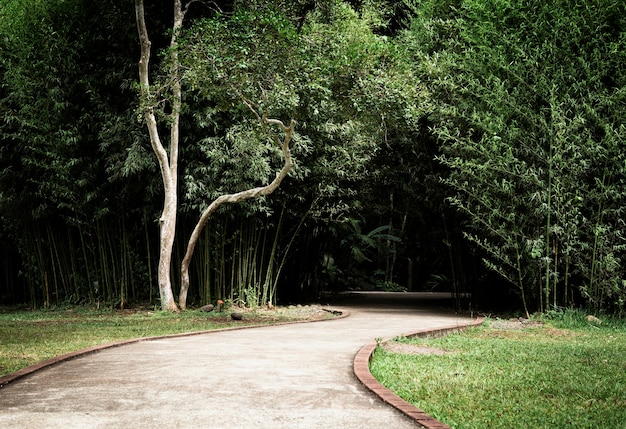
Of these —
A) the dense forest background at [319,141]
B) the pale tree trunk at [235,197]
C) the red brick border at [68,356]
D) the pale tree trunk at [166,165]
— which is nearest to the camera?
the red brick border at [68,356]

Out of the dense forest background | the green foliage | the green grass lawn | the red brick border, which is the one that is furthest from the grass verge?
the green foliage

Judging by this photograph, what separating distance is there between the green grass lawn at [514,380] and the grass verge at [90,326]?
2712 millimetres

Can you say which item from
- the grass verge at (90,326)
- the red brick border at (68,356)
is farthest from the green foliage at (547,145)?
the red brick border at (68,356)

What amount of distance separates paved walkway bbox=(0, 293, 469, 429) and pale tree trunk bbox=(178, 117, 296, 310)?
3606 millimetres

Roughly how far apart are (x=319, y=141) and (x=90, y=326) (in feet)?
15.5

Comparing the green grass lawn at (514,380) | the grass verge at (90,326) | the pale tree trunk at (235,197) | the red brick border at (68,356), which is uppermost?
the pale tree trunk at (235,197)

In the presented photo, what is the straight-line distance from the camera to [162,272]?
11.2 m

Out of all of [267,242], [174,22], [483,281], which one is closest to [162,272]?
[267,242]

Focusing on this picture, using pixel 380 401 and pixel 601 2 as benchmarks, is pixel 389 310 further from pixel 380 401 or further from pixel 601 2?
pixel 380 401

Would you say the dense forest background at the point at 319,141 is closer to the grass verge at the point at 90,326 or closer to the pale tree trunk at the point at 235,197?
the pale tree trunk at the point at 235,197

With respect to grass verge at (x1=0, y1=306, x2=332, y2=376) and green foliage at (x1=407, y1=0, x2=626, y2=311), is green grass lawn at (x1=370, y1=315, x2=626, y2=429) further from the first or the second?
grass verge at (x1=0, y1=306, x2=332, y2=376)

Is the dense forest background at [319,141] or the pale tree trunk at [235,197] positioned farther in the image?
the pale tree trunk at [235,197]

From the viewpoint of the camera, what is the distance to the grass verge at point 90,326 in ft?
21.6

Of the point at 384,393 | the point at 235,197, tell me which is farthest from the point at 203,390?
the point at 235,197
